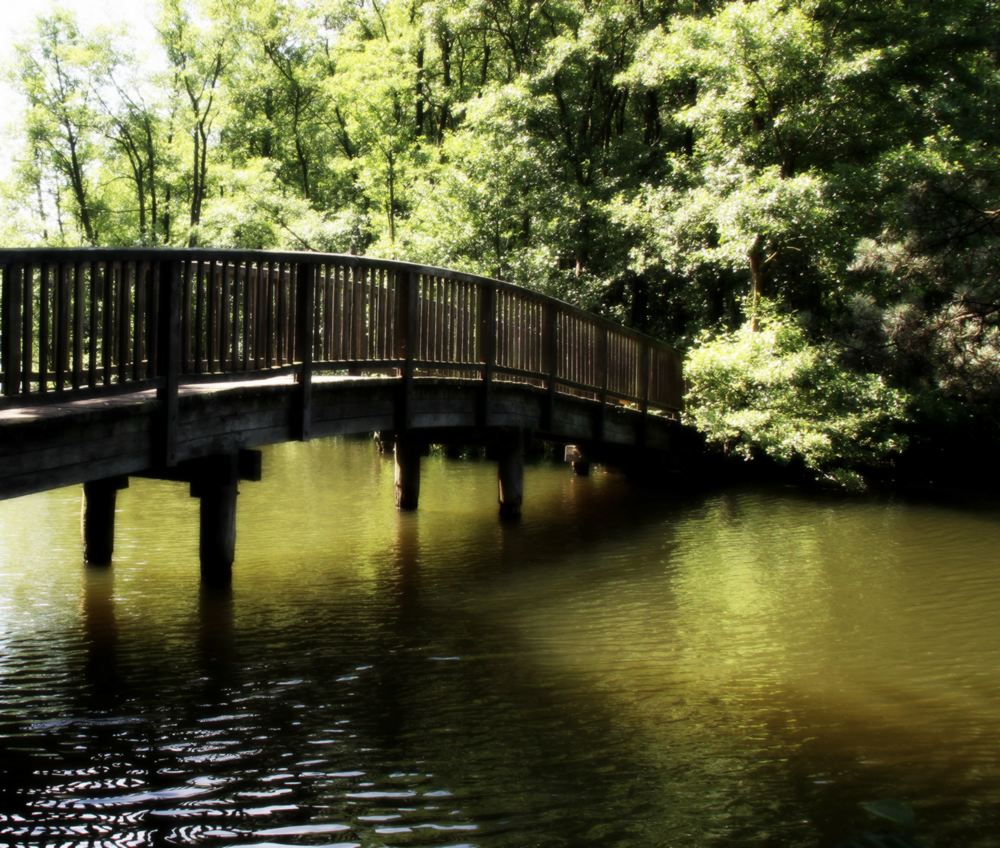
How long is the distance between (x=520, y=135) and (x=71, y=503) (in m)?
11.9

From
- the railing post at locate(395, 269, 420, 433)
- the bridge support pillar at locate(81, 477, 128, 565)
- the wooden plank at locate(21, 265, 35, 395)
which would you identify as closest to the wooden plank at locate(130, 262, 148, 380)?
the wooden plank at locate(21, 265, 35, 395)

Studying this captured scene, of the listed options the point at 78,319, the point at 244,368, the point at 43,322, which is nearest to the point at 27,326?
the point at 43,322

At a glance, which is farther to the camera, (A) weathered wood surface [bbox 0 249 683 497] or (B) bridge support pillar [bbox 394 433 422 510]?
(B) bridge support pillar [bbox 394 433 422 510]

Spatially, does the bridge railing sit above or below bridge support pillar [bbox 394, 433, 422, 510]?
above

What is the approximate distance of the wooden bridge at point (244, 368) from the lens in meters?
6.09

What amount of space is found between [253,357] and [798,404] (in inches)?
376

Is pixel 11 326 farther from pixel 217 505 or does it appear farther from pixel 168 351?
pixel 217 505

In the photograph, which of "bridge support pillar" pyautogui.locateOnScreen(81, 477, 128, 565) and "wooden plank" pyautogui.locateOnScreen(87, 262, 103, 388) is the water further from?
"wooden plank" pyautogui.locateOnScreen(87, 262, 103, 388)

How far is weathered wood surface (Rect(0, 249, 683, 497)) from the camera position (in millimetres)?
6043

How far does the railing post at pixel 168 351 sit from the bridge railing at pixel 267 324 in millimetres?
11

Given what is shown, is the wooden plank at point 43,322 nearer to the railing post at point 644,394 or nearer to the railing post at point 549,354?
the railing post at point 549,354

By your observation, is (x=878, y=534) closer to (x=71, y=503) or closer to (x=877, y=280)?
(x=877, y=280)

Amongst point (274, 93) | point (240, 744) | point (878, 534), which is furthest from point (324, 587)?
point (274, 93)

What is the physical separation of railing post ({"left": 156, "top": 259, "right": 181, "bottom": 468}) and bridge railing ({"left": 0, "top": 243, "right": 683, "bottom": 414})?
0.04 feet
